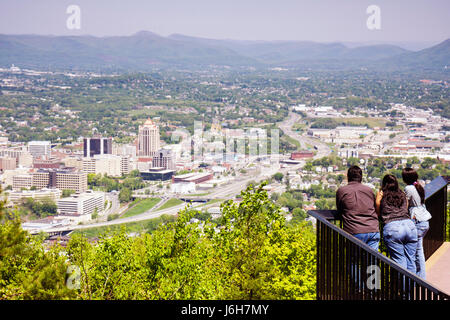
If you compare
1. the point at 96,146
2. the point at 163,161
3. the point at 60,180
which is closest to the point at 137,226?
the point at 60,180

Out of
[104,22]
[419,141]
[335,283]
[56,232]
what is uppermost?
[104,22]

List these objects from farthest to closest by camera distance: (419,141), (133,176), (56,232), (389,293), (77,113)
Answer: (77,113)
(419,141)
(133,176)
(56,232)
(389,293)

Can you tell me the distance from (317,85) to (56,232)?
58.5 meters

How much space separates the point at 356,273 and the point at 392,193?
18.6 inches

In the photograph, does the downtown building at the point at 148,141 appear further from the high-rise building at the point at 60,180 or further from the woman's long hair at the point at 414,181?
the woman's long hair at the point at 414,181

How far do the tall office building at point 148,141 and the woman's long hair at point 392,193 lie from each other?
43.1 metres

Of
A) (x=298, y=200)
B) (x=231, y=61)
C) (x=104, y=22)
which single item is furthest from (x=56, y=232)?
(x=231, y=61)

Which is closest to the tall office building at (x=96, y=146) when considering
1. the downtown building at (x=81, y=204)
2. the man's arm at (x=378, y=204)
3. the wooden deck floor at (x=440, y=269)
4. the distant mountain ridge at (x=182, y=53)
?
the downtown building at (x=81, y=204)

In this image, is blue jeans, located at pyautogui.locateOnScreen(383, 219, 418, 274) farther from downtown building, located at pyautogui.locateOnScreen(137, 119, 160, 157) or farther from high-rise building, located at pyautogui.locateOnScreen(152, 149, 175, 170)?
downtown building, located at pyautogui.locateOnScreen(137, 119, 160, 157)

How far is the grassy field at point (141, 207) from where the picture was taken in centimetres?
2849

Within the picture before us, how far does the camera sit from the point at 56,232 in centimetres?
2416

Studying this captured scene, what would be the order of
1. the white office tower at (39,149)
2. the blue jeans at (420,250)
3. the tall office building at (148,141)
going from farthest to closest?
1. the tall office building at (148,141)
2. the white office tower at (39,149)
3. the blue jeans at (420,250)

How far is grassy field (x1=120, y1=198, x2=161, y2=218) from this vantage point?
28.5 meters

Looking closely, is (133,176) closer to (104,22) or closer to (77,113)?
(104,22)
